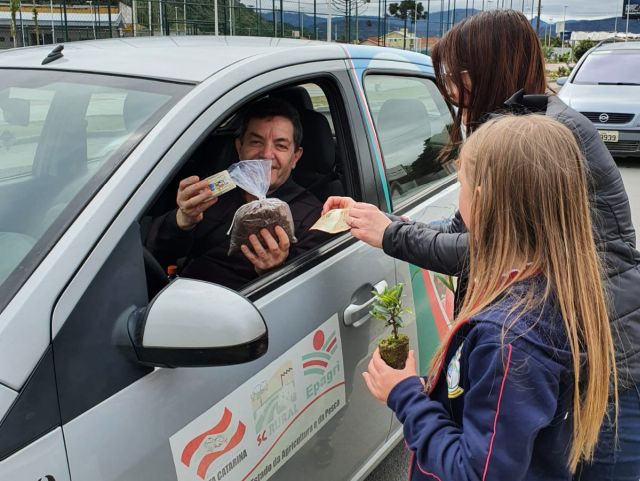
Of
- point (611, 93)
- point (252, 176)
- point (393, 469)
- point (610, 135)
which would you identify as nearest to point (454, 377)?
point (252, 176)

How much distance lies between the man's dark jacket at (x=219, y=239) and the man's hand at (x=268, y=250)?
55 millimetres

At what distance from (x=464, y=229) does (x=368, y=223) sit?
33cm

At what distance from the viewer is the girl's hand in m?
1.56

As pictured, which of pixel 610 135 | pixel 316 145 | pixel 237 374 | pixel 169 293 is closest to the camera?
pixel 169 293

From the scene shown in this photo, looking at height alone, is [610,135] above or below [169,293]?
below

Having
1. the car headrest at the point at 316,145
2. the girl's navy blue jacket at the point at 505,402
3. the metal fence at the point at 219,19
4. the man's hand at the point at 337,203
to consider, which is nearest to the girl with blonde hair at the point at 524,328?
the girl's navy blue jacket at the point at 505,402

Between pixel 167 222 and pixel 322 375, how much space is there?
85 cm

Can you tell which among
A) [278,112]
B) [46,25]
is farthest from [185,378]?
[46,25]

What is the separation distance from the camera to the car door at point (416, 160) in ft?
8.04

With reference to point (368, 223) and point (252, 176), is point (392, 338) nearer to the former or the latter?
point (368, 223)

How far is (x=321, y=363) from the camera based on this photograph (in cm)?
191

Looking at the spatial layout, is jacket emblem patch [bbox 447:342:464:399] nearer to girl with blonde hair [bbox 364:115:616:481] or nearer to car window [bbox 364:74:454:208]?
girl with blonde hair [bbox 364:115:616:481]

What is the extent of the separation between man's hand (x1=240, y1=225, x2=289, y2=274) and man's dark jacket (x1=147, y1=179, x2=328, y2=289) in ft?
0.18

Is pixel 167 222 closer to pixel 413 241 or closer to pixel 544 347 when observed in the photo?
pixel 413 241
